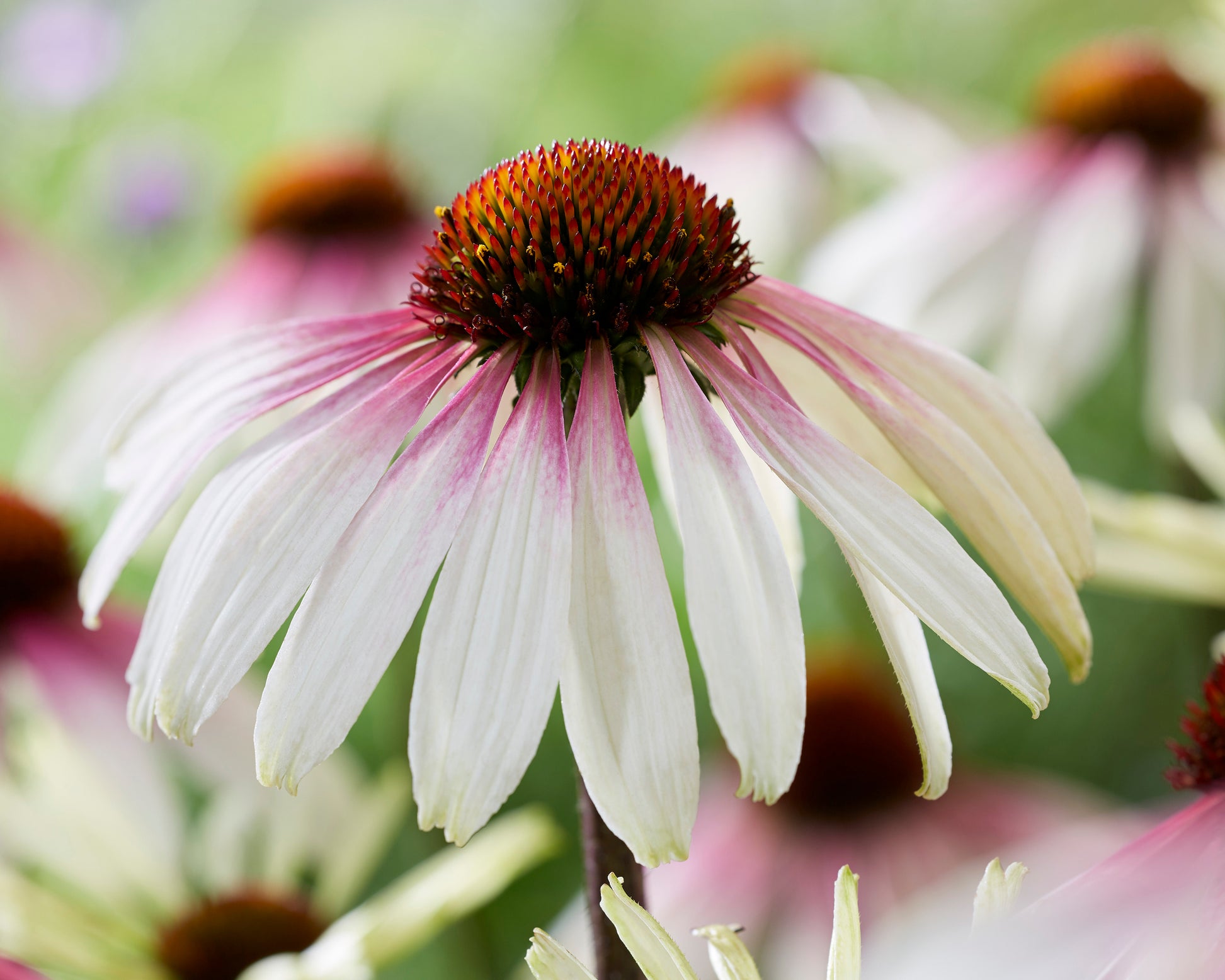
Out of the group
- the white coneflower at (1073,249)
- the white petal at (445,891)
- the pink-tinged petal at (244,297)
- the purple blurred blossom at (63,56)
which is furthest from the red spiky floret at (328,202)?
the purple blurred blossom at (63,56)

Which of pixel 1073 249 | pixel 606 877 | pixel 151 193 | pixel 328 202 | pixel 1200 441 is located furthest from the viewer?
pixel 151 193

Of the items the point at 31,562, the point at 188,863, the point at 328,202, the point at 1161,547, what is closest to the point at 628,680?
the point at 1161,547

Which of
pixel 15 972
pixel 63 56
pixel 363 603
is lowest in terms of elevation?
pixel 15 972

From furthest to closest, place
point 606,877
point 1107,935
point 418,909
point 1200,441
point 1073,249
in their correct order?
1. point 1073,249
2. point 1200,441
3. point 418,909
4. point 606,877
5. point 1107,935

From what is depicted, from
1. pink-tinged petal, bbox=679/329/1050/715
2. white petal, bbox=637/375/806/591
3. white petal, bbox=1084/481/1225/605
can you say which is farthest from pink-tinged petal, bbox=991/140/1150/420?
pink-tinged petal, bbox=679/329/1050/715

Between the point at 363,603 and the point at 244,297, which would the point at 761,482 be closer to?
the point at 363,603

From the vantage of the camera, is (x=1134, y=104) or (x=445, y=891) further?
(x=1134, y=104)
